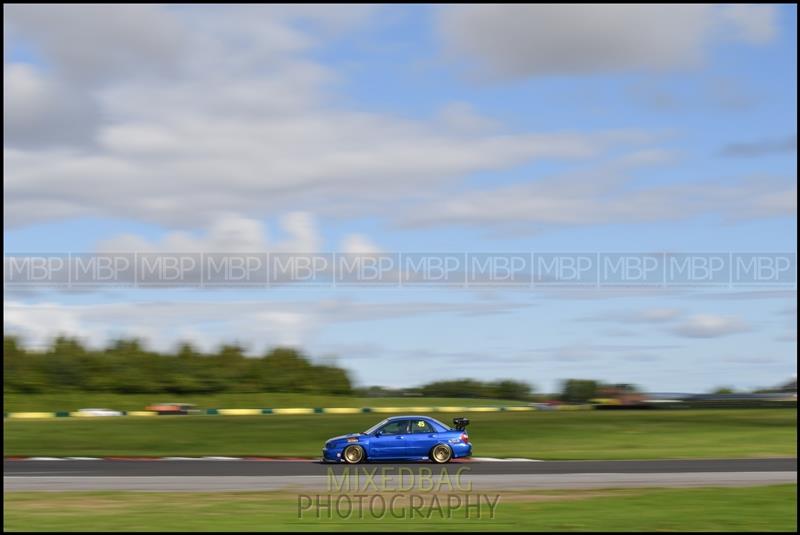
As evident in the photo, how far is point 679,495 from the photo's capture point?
18078 millimetres

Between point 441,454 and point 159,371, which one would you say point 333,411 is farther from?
point 441,454

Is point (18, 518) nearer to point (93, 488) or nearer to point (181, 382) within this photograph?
point (93, 488)

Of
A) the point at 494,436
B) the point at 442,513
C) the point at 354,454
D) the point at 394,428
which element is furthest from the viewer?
the point at 494,436

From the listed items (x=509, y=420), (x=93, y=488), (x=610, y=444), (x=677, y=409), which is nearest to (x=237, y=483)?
(x=93, y=488)

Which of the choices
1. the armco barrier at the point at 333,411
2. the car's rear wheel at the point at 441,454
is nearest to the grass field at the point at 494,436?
the car's rear wheel at the point at 441,454

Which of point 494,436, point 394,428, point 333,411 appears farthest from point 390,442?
point 333,411

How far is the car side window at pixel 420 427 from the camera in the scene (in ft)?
86.9

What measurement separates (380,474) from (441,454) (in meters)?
3.97

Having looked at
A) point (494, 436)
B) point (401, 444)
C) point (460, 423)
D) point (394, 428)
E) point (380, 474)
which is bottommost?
point (494, 436)

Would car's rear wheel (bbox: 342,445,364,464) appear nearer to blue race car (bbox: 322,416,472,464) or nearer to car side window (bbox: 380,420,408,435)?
blue race car (bbox: 322,416,472,464)

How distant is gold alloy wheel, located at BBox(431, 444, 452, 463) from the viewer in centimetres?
2623

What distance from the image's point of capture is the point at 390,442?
26.3 metres

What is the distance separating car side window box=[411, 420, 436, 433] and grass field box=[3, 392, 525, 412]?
45.1m

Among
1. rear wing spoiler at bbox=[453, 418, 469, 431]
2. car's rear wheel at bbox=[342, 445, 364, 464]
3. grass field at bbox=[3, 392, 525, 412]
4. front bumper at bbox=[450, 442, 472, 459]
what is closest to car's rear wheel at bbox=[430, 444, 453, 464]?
front bumper at bbox=[450, 442, 472, 459]
